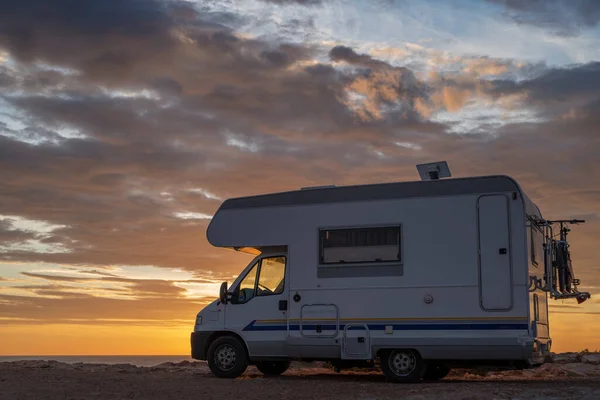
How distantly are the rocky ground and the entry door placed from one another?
1475mm

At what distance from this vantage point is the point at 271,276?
50.0 feet

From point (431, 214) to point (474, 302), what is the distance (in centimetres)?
175

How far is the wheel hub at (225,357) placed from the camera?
15.3 meters

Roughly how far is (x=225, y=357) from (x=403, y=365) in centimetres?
362

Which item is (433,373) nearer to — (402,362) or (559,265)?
(402,362)

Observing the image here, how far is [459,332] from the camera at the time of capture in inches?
529

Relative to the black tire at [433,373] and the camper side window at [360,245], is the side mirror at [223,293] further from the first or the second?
the black tire at [433,373]

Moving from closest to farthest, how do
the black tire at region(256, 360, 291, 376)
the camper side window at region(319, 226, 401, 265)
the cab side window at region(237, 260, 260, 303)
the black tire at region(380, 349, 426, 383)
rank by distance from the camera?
the black tire at region(380, 349, 426, 383), the camper side window at region(319, 226, 401, 265), the cab side window at region(237, 260, 260, 303), the black tire at region(256, 360, 291, 376)

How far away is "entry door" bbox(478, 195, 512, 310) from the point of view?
519 inches

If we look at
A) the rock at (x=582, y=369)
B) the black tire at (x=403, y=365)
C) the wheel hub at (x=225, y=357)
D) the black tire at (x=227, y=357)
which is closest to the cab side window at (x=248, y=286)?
the black tire at (x=227, y=357)

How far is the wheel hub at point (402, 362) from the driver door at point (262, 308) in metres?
2.13

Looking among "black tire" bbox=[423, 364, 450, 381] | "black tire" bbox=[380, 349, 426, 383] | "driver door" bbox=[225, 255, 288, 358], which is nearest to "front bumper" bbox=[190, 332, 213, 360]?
"driver door" bbox=[225, 255, 288, 358]

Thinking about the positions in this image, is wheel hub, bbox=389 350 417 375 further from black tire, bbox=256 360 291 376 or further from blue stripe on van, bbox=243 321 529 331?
black tire, bbox=256 360 291 376

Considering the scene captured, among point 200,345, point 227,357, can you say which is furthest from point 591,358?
point 200,345
